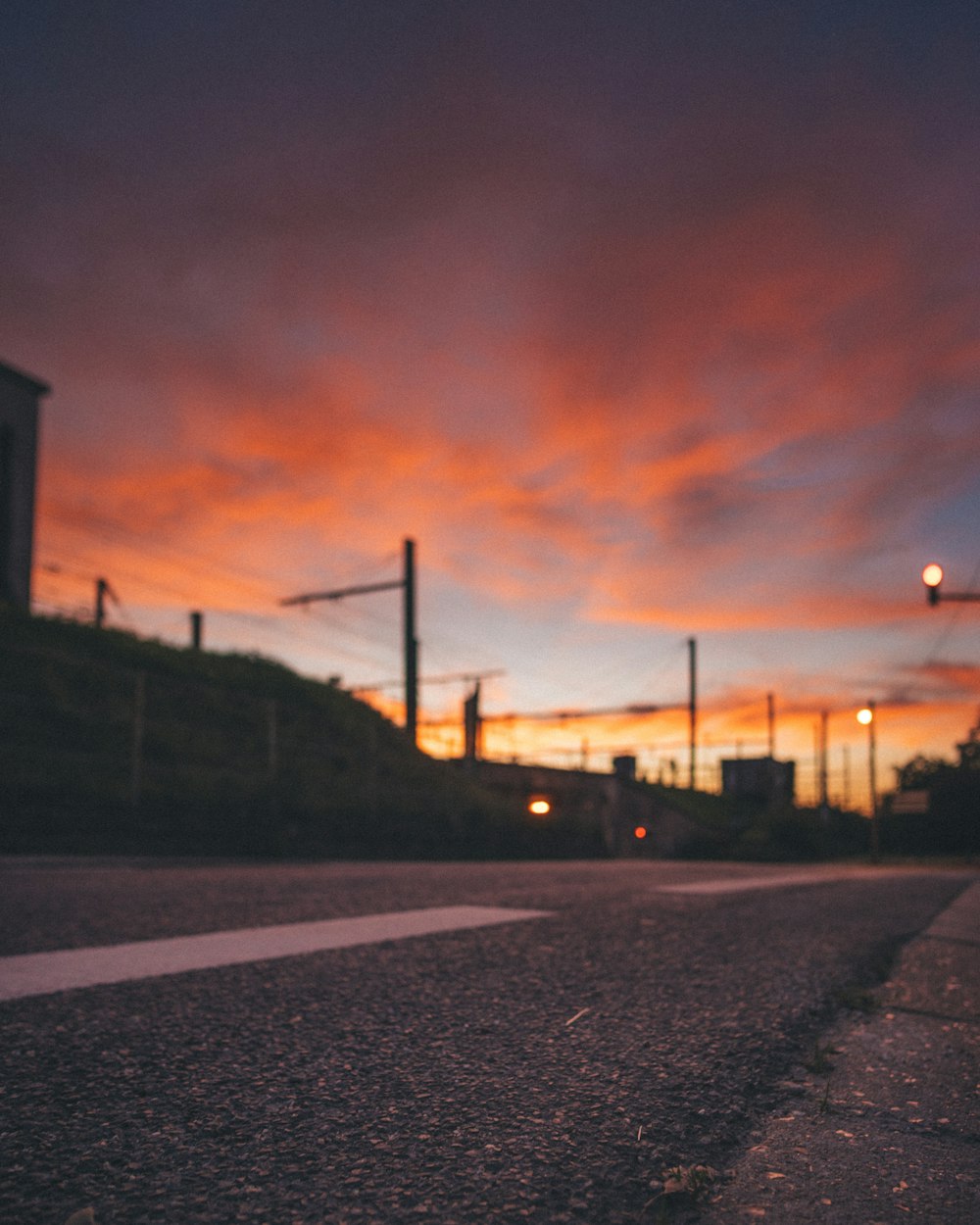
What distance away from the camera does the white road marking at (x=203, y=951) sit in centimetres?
314

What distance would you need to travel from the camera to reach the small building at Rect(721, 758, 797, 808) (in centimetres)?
6500

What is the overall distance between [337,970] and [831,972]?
211 cm

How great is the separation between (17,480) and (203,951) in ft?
76.1

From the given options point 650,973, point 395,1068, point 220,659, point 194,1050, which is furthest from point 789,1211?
point 220,659

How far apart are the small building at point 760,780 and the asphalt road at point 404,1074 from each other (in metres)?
63.9

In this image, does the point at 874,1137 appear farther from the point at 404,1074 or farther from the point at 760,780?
the point at 760,780

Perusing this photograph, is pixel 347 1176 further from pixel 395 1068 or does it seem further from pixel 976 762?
pixel 976 762

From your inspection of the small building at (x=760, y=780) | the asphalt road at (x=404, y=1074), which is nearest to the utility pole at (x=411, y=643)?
the asphalt road at (x=404, y=1074)

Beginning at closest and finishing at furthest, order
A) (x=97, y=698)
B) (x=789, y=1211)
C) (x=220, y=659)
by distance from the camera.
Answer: (x=789, y=1211) → (x=97, y=698) → (x=220, y=659)

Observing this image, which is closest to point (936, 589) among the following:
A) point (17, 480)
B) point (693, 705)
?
point (17, 480)

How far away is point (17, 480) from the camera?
77.8ft

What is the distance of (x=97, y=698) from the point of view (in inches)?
747

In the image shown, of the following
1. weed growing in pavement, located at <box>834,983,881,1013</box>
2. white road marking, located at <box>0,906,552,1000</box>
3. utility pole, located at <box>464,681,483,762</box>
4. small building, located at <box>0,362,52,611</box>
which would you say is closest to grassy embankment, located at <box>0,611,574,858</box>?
small building, located at <box>0,362,52,611</box>

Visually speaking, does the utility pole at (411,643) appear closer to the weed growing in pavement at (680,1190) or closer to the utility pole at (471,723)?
the utility pole at (471,723)
